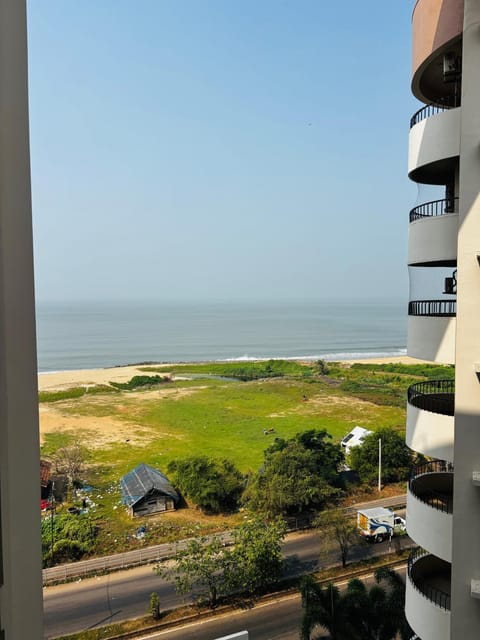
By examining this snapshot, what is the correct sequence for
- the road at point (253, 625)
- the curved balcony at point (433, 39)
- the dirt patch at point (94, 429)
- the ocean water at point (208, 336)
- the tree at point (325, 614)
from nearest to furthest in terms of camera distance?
the curved balcony at point (433, 39) → the tree at point (325, 614) → the road at point (253, 625) → the dirt patch at point (94, 429) → the ocean water at point (208, 336)

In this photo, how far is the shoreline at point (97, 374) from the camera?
15.3 meters

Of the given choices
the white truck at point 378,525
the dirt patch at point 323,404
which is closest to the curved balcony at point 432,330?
the white truck at point 378,525

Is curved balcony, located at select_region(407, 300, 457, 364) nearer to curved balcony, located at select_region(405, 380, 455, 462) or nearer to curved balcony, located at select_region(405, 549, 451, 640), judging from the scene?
curved balcony, located at select_region(405, 380, 455, 462)

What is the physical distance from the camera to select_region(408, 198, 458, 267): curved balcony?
2.12 metres

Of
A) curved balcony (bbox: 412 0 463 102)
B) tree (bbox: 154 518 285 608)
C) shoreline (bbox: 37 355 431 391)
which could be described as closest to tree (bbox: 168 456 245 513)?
tree (bbox: 154 518 285 608)

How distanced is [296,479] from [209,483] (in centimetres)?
148

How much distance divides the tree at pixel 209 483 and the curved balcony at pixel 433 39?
693 cm

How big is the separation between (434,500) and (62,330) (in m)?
23.5

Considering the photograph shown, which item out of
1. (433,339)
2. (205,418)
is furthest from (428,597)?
(205,418)

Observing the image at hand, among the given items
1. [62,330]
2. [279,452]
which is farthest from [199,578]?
[62,330]

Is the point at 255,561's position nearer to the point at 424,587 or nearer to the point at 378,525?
the point at 378,525

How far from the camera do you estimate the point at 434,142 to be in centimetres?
214

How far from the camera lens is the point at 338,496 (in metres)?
8.10

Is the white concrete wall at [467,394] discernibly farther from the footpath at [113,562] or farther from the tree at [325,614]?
the footpath at [113,562]
